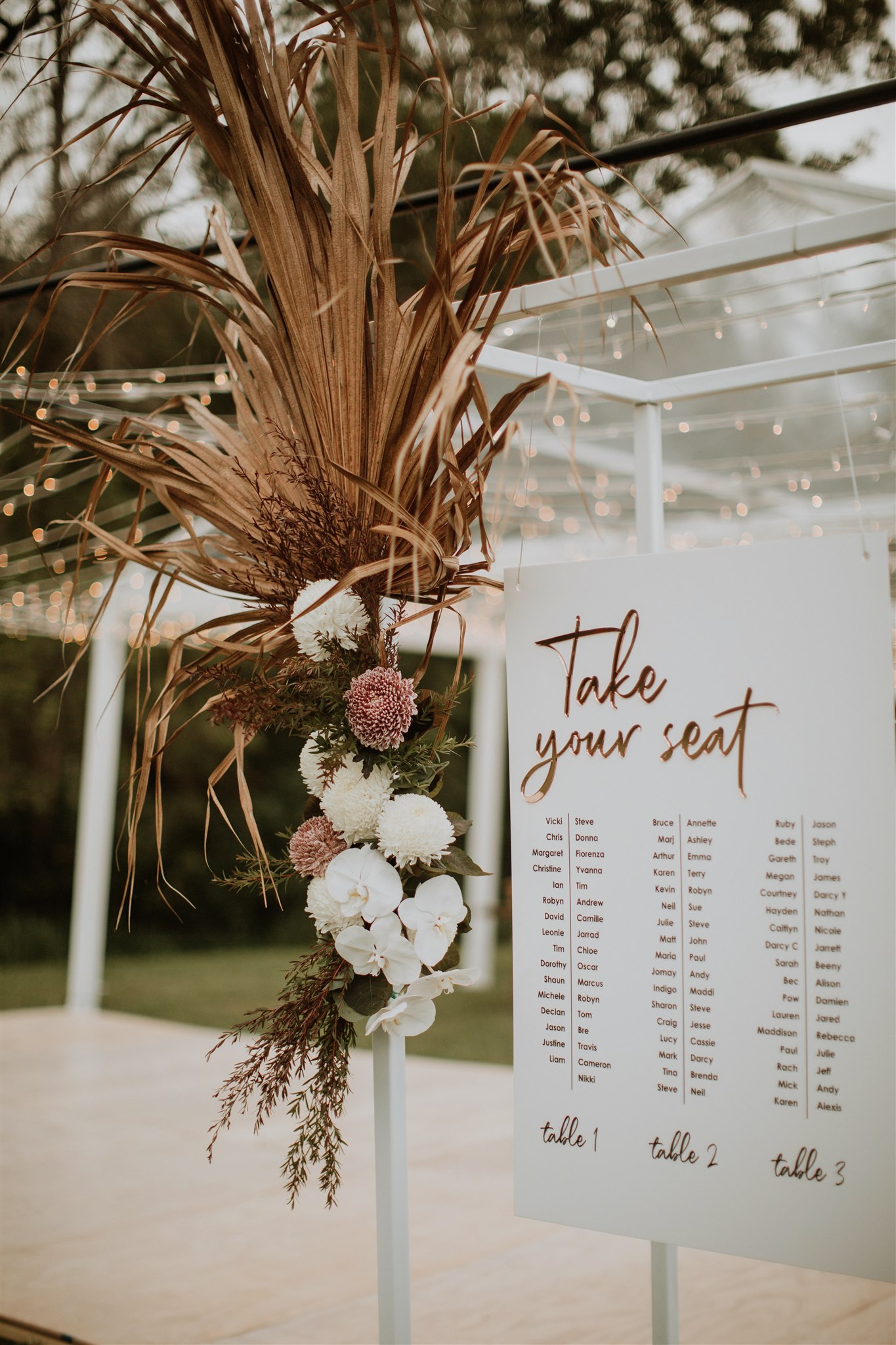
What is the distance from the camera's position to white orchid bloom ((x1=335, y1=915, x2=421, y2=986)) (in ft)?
4.70

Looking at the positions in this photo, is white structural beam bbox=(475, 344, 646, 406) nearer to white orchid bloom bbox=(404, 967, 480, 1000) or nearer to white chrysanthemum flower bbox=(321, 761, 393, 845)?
white chrysanthemum flower bbox=(321, 761, 393, 845)

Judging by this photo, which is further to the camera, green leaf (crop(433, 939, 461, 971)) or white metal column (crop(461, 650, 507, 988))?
white metal column (crop(461, 650, 507, 988))

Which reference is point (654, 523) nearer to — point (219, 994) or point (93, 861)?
point (93, 861)

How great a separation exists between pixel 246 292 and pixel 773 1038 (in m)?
1.13

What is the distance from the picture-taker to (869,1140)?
131 centimetres

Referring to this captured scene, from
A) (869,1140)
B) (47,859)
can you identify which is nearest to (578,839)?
(869,1140)

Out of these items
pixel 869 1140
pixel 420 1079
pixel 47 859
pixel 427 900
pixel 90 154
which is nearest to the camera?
pixel 869 1140

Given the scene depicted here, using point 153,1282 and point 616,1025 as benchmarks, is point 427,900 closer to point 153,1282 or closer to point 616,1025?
point 616,1025

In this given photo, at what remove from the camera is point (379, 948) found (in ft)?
4.71

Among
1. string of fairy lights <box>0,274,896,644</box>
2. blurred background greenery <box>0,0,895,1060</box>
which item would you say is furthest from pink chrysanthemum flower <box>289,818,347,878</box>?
blurred background greenery <box>0,0,895,1060</box>

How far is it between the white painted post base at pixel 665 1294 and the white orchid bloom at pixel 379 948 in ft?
1.96

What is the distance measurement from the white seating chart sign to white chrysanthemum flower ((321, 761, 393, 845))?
0.21 m

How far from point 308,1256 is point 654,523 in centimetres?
244

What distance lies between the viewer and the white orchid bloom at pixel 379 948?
1.43 metres
